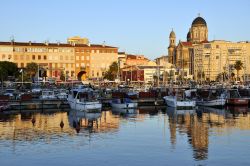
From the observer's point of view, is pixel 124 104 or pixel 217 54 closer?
pixel 124 104

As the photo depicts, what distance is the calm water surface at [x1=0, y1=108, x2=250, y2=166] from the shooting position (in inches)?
1196

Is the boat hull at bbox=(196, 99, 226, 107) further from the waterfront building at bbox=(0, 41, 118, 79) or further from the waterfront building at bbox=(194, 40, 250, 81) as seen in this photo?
the waterfront building at bbox=(194, 40, 250, 81)

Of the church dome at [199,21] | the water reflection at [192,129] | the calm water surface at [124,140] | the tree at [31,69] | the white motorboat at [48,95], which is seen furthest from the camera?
the church dome at [199,21]

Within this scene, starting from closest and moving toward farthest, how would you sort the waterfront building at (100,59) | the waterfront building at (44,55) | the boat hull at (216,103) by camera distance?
the boat hull at (216,103) < the waterfront building at (44,55) < the waterfront building at (100,59)

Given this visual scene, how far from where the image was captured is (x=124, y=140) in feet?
124

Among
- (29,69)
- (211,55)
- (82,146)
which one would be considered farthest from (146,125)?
(211,55)

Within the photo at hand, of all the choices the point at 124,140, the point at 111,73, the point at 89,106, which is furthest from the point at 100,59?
the point at 124,140

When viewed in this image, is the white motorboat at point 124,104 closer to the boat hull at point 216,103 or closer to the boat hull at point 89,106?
the boat hull at point 89,106

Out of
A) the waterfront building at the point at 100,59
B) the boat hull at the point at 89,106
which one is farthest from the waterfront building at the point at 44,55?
the boat hull at the point at 89,106

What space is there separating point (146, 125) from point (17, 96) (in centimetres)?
3076

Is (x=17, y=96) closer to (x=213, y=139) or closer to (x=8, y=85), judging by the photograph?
(x=8, y=85)

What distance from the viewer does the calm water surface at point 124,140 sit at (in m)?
30.4

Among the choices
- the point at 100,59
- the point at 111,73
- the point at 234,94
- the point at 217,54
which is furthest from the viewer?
the point at 217,54

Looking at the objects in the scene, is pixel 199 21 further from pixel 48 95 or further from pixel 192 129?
pixel 192 129
